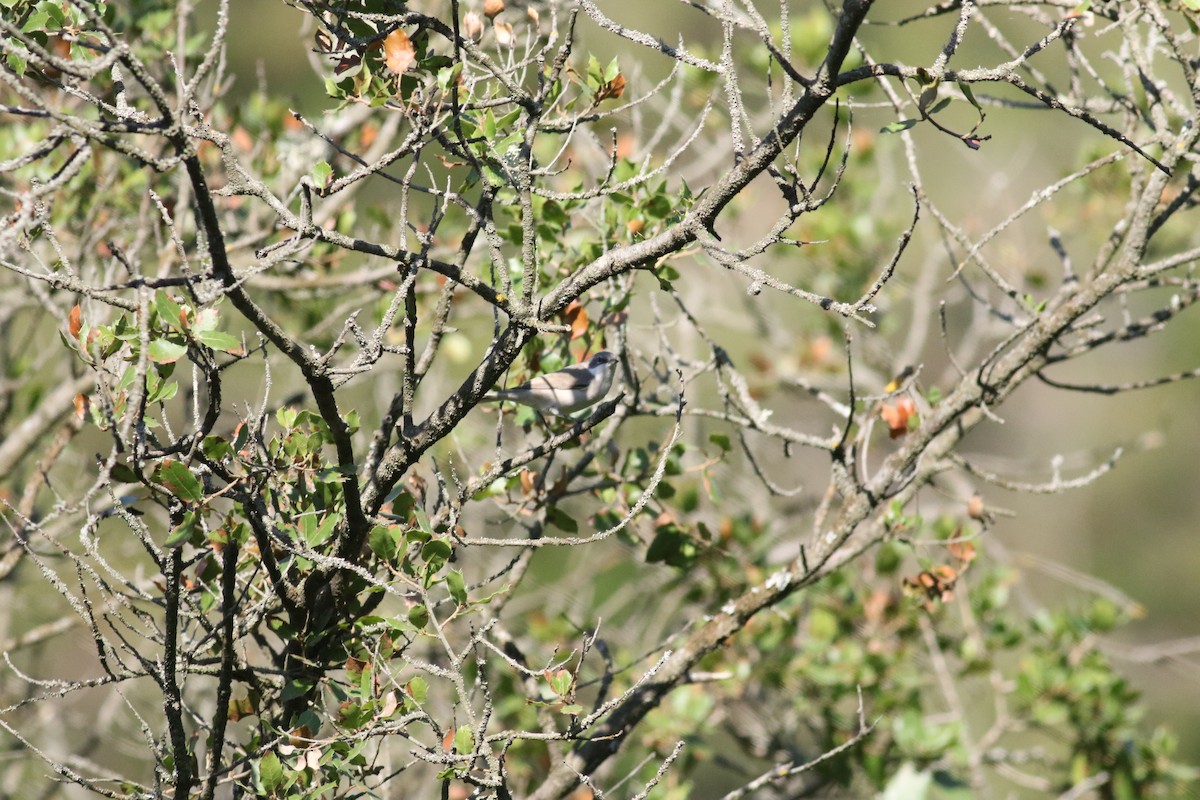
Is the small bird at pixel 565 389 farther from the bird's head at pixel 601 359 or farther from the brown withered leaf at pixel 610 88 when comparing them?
the brown withered leaf at pixel 610 88

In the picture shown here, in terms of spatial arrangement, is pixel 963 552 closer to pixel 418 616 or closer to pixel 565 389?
pixel 565 389

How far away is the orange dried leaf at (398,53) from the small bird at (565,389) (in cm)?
81

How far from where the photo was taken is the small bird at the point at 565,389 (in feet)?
8.50

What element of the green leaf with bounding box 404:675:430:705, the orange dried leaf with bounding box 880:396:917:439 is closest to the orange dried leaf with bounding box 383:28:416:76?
the green leaf with bounding box 404:675:430:705

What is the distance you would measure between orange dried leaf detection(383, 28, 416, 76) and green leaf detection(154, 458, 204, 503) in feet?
2.61

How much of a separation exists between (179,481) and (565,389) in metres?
1.10

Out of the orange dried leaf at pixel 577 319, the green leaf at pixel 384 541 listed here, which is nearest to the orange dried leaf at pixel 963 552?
the orange dried leaf at pixel 577 319

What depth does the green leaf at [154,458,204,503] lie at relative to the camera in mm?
1788

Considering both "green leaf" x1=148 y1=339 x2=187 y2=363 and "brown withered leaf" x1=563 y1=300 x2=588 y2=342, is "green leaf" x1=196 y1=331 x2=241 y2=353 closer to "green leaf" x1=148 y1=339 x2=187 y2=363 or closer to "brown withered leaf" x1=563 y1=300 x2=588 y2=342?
"green leaf" x1=148 y1=339 x2=187 y2=363

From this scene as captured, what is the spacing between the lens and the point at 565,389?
2703mm

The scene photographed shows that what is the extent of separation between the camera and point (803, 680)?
404 cm

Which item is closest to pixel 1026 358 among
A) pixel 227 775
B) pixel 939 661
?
pixel 939 661

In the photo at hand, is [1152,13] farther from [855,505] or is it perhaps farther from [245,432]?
[245,432]

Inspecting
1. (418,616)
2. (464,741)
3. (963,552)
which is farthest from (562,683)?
(963,552)
